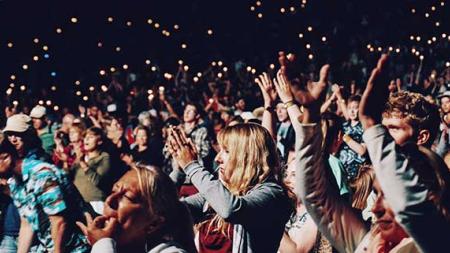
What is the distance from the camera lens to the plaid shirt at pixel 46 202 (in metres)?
6.22

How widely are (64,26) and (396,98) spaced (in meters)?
17.3

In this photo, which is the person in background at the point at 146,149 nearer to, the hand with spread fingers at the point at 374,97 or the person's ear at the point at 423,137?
the person's ear at the point at 423,137

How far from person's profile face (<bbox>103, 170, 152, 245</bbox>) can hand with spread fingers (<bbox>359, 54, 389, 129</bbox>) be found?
1.21 metres

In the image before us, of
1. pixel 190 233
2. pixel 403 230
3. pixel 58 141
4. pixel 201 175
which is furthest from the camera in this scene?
pixel 58 141

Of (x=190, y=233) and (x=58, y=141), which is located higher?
(x=190, y=233)

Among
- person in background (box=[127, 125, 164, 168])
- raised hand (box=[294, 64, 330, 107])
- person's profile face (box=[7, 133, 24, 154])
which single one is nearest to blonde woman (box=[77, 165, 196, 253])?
raised hand (box=[294, 64, 330, 107])

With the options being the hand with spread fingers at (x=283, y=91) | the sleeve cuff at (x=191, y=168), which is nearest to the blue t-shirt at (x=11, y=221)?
the sleeve cuff at (x=191, y=168)

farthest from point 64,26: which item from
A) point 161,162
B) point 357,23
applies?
point 161,162

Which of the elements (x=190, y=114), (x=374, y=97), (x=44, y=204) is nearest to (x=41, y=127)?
(x=190, y=114)

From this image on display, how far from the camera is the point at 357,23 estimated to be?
25438 mm

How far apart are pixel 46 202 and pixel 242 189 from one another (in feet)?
6.14

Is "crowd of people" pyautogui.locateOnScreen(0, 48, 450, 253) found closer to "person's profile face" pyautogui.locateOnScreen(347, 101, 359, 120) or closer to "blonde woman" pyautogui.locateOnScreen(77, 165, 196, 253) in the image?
"blonde woman" pyautogui.locateOnScreen(77, 165, 196, 253)

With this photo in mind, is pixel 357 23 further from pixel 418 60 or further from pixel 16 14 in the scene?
pixel 16 14

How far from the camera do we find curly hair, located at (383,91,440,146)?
4.73 m
